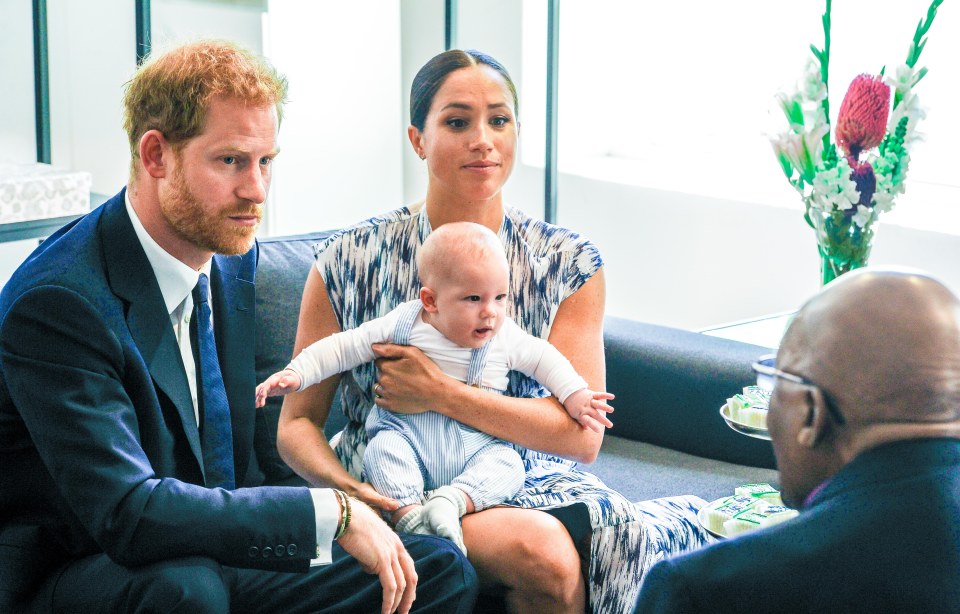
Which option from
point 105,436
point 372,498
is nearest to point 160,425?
point 105,436

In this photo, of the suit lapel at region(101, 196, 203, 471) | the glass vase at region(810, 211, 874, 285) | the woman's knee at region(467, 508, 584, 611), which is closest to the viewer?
the suit lapel at region(101, 196, 203, 471)

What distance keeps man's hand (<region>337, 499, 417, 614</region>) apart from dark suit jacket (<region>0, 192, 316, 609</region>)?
0.21 feet

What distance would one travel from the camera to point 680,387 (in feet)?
9.20

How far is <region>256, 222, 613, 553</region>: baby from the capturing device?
2025mm

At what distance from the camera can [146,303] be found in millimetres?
1834

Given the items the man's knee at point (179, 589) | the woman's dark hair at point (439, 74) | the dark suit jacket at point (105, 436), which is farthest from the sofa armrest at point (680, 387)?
the man's knee at point (179, 589)

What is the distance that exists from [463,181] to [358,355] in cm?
39

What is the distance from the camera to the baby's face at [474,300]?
2.05 metres

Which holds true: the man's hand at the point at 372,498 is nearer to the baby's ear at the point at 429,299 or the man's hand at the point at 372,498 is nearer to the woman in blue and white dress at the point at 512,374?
the woman in blue and white dress at the point at 512,374

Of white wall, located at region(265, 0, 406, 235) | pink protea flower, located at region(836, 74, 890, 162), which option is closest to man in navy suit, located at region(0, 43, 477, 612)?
pink protea flower, located at region(836, 74, 890, 162)

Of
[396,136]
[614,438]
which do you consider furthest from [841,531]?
[396,136]

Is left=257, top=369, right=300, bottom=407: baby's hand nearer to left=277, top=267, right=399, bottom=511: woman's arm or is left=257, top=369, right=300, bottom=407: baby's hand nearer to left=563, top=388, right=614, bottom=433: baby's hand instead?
left=277, top=267, right=399, bottom=511: woman's arm

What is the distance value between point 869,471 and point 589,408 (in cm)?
116

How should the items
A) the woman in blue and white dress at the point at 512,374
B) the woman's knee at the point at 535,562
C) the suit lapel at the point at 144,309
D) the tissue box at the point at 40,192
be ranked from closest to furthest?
the suit lapel at the point at 144,309
the woman's knee at the point at 535,562
the woman in blue and white dress at the point at 512,374
the tissue box at the point at 40,192
